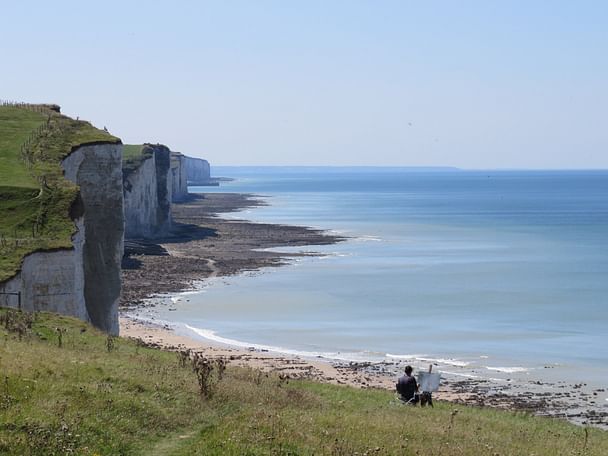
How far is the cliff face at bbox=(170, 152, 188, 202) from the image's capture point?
157 metres

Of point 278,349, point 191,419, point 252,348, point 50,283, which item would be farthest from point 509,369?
point 191,419

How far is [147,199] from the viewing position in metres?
96.1

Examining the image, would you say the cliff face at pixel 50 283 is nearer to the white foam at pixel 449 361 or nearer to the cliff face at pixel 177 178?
the white foam at pixel 449 361

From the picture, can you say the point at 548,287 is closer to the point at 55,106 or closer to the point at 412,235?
the point at 55,106

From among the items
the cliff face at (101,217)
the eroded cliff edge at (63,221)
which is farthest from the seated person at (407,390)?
the cliff face at (101,217)

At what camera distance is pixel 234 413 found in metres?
14.6

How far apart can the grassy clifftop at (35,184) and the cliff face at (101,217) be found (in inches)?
21.7

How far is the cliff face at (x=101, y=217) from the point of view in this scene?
1417 inches

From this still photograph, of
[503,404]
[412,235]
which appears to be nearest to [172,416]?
[503,404]

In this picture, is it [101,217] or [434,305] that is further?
[434,305]

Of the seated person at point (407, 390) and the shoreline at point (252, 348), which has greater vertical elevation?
the seated person at point (407, 390)

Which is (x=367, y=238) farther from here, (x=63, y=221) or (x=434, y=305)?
(x=63, y=221)

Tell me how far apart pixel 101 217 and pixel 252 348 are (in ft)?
31.6

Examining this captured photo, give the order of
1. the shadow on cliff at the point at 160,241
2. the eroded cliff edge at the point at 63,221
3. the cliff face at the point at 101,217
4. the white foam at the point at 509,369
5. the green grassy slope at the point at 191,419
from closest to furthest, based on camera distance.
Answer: the green grassy slope at the point at 191,419, the eroded cliff edge at the point at 63,221, the cliff face at the point at 101,217, the white foam at the point at 509,369, the shadow on cliff at the point at 160,241
